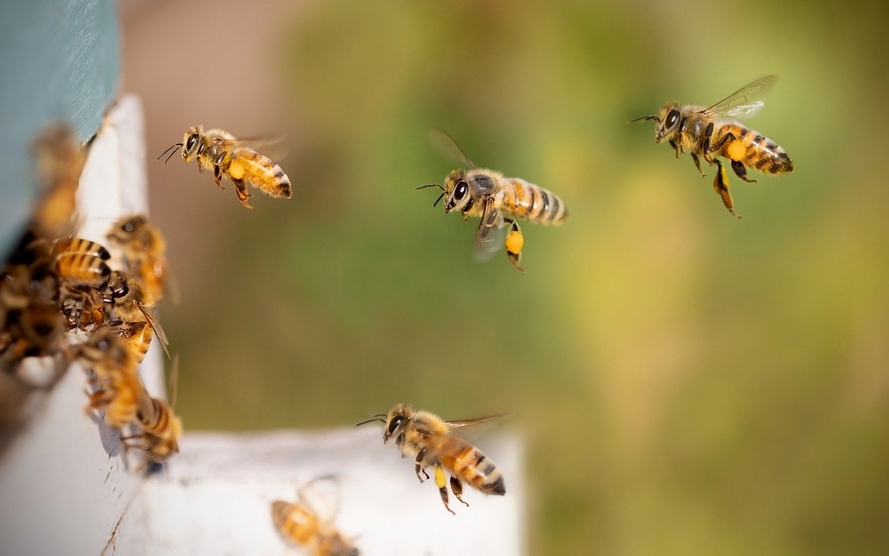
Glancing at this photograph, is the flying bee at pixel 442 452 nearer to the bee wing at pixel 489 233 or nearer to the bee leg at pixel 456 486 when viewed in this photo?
the bee leg at pixel 456 486

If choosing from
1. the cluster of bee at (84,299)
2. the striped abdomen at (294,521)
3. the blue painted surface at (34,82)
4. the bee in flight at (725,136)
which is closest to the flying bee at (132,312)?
the cluster of bee at (84,299)

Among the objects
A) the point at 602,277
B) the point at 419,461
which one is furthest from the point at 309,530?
the point at 602,277

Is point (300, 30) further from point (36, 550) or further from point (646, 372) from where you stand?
point (36, 550)

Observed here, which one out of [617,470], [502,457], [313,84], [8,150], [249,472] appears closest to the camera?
[8,150]

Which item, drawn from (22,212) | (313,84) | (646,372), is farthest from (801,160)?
(22,212)

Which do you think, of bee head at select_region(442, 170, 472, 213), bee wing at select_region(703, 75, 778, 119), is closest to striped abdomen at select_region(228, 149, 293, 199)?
bee head at select_region(442, 170, 472, 213)

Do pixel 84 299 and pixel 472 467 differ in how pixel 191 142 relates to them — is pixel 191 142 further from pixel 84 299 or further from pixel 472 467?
pixel 472 467
